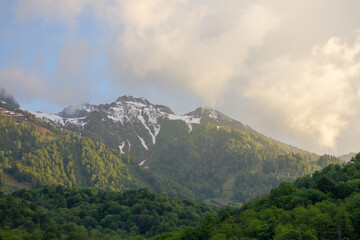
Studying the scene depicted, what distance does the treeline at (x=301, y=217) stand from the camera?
361ft

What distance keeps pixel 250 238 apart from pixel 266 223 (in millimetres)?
9409

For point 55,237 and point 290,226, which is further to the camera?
point 55,237

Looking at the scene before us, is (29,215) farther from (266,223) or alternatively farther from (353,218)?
(353,218)

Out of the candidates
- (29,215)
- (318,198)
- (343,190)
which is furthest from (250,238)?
(29,215)

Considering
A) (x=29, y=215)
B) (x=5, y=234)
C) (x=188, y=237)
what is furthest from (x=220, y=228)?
(x=29, y=215)

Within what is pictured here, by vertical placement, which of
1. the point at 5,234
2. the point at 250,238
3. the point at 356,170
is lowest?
the point at 5,234

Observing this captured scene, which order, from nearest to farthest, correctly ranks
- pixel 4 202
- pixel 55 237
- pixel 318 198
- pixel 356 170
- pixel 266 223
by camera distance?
pixel 266 223
pixel 318 198
pixel 55 237
pixel 356 170
pixel 4 202

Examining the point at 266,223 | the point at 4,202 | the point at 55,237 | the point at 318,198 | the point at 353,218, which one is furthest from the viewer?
the point at 4,202

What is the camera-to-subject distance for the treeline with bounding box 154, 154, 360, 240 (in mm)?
110000

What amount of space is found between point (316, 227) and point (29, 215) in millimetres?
139442

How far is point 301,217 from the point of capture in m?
120

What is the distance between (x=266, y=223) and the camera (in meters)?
125

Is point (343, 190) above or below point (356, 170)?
below

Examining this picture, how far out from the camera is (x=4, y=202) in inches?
7431
